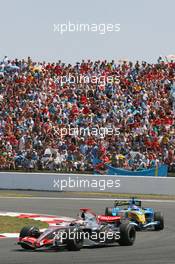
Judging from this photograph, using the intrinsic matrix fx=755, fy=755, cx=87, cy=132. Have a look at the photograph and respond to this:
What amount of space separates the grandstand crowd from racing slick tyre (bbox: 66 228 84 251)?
1647 cm

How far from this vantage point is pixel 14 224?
58.9 ft

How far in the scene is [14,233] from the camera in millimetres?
16062

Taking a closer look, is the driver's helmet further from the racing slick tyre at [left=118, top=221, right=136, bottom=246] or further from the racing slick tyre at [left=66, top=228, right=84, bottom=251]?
the racing slick tyre at [left=66, top=228, right=84, bottom=251]

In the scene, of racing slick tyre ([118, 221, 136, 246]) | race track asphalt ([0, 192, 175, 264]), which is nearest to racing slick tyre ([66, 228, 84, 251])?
race track asphalt ([0, 192, 175, 264])

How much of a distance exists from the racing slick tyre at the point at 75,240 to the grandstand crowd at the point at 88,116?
16.5 meters

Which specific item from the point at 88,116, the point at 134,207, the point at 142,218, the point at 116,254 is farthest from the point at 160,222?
the point at 88,116

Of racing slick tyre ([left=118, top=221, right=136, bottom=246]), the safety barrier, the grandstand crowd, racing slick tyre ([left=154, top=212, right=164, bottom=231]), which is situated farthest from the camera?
the grandstand crowd

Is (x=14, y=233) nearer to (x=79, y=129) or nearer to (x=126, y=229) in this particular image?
(x=126, y=229)

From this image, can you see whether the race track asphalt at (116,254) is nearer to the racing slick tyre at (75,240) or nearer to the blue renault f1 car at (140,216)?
the racing slick tyre at (75,240)

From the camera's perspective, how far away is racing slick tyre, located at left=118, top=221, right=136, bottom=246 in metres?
13.5

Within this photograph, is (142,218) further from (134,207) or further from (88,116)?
(88,116)

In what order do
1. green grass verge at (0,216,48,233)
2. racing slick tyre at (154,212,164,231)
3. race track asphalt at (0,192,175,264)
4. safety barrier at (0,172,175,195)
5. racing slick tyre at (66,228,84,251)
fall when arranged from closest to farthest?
race track asphalt at (0,192,175,264) → racing slick tyre at (66,228,84,251) → green grass verge at (0,216,48,233) → racing slick tyre at (154,212,164,231) → safety barrier at (0,172,175,195)

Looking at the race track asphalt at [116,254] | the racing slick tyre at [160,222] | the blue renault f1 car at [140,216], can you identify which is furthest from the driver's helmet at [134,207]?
the race track asphalt at [116,254]

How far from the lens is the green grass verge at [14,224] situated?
16.8 metres
